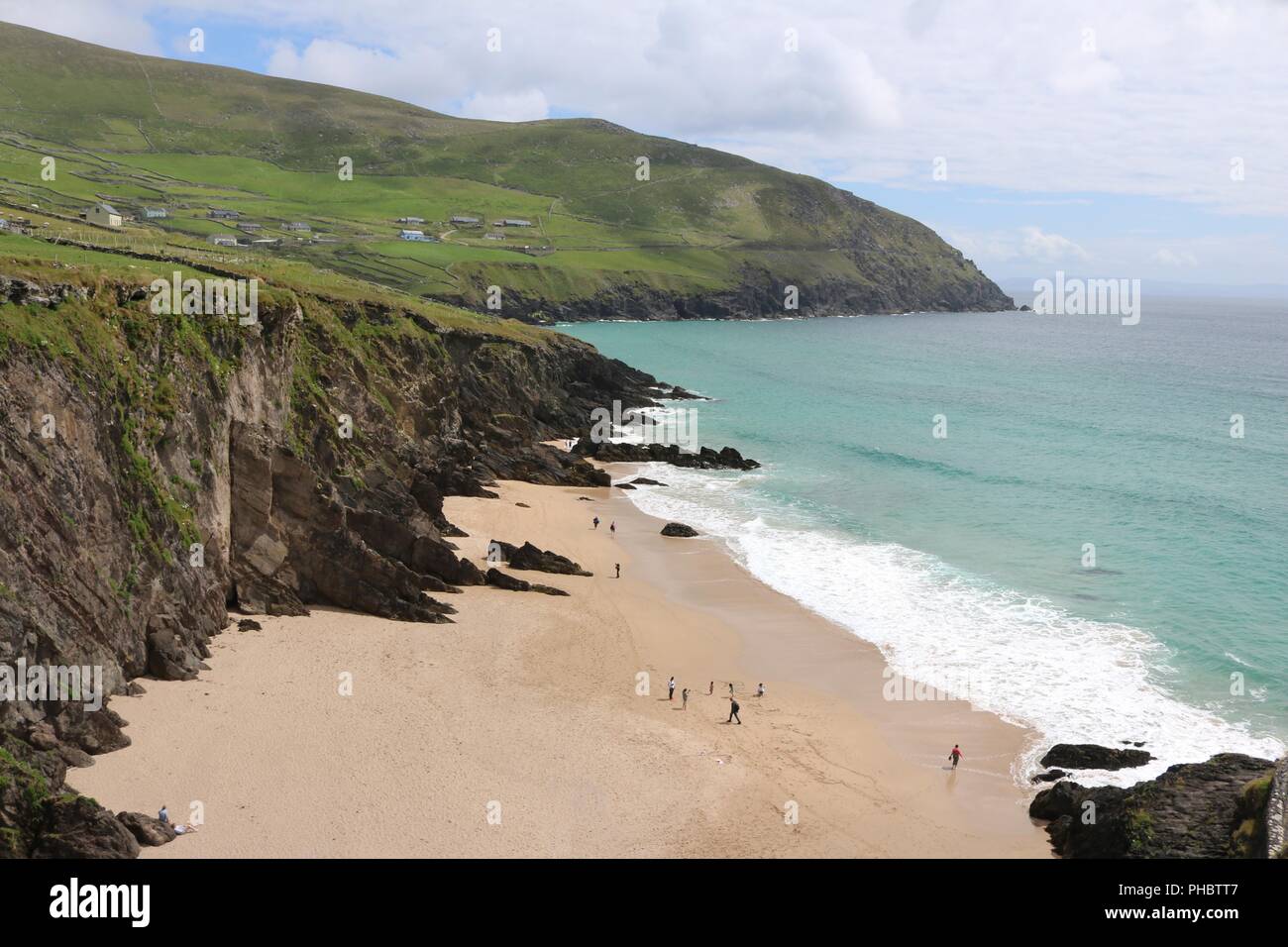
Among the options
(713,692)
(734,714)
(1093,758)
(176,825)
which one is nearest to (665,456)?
(713,692)

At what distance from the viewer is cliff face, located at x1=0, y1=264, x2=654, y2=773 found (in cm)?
2666

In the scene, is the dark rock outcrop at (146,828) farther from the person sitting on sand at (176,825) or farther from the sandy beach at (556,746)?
the sandy beach at (556,746)

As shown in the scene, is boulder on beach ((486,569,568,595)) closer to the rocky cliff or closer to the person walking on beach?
the rocky cliff

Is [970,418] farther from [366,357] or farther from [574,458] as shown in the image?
[366,357]

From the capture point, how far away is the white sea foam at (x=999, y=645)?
103ft

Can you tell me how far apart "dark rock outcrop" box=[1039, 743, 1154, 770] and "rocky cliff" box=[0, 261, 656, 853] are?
70.6 ft

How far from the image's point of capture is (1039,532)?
5350cm

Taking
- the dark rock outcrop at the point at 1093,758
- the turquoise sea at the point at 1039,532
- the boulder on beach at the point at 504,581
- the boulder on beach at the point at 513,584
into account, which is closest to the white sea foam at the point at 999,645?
the turquoise sea at the point at 1039,532

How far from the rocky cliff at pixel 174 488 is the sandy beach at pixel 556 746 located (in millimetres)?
1440

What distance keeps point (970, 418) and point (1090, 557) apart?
43822mm

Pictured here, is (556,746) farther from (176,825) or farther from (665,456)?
(665,456)

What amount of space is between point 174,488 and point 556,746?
49.8 feet

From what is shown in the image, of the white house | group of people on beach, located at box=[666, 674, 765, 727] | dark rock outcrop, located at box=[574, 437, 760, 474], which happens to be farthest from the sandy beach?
the white house
